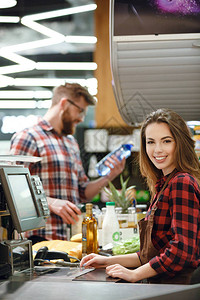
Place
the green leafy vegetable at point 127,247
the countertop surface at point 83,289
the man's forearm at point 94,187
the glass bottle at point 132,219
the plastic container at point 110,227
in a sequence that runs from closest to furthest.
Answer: the countertop surface at point 83,289
the green leafy vegetable at point 127,247
the plastic container at point 110,227
the glass bottle at point 132,219
the man's forearm at point 94,187

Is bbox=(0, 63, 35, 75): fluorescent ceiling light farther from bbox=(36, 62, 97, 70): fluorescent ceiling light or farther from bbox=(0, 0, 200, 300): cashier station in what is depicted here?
bbox=(0, 0, 200, 300): cashier station


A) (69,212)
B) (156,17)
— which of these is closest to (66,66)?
(156,17)

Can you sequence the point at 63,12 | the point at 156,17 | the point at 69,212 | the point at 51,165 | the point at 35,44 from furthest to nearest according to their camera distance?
the point at 35,44
the point at 63,12
the point at 51,165
the point at 69,212
the point at 156,17

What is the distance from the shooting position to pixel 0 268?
1480 mm

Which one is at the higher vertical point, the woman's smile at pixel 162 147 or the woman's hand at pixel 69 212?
the woman's smile at pixel 162 147

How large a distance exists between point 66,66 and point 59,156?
1561 millimetres

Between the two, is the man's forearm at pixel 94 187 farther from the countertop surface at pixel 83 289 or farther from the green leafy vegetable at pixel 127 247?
the countertop surface at pixel 83 289

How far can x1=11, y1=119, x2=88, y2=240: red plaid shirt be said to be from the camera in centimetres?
330

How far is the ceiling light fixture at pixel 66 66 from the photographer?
4.62m

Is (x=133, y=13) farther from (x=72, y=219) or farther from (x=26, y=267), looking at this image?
(x=26, y=267)

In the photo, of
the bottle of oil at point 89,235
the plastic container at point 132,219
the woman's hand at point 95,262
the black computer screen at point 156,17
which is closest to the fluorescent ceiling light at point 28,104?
the black computer screen at point 156,17

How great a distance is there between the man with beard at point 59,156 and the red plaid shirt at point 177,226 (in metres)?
1.81

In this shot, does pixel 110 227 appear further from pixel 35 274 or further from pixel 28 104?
pixel 28 104

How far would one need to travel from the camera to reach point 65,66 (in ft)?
15.3
